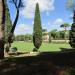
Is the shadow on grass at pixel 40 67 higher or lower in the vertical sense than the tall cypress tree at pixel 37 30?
lower

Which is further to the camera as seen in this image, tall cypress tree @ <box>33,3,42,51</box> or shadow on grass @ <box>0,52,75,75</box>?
tall cypress tree @ <box>33,3,42,51</box>

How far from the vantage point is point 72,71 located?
10.4 meters

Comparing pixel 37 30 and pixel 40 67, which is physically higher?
pixel 37 30

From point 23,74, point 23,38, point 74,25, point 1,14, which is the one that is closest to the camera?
point 23,74

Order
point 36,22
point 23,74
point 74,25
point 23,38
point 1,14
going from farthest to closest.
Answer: point 23,38 → point 36,22 → point 74,25 → point 1,14 → point 23,74

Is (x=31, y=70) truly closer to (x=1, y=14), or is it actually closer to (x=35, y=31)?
(x=1, y=14)

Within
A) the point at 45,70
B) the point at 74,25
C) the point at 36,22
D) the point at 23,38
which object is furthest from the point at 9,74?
the point at 23,38

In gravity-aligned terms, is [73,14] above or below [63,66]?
above

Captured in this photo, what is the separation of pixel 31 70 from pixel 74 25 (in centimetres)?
3641

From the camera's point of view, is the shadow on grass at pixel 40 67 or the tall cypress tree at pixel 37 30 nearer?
the shadow on grass at pixel 40 67

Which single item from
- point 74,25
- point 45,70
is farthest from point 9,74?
point 74,25

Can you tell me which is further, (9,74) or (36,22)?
(36,22)

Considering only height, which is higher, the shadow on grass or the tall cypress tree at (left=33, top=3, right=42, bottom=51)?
the tall cypress tree at (left=33, top=3, right=42, bottom=51)

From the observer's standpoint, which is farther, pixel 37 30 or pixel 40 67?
pixel 37 30
